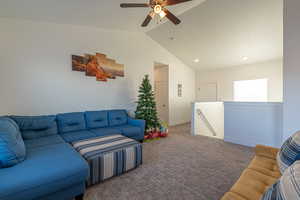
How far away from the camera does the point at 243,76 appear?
540cm

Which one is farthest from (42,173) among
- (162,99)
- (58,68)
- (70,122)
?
(162,99)

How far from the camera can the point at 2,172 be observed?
46.7 inches

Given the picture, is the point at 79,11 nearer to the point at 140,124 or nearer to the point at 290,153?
the point at 140,124

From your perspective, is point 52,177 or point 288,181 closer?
point 288,181

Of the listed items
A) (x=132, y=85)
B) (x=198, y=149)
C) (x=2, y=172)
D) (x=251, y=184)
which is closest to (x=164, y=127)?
(x=198, y=149)

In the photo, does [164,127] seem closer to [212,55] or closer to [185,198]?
[185,198]

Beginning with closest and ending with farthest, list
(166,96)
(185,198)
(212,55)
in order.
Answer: (185,198) → (212,55) → (166,96)

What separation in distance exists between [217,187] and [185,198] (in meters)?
0.50

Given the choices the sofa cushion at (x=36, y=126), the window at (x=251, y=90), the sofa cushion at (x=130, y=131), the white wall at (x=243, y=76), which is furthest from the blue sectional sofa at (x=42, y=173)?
the window at (x=251, y=90)

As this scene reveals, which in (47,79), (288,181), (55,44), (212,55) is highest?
(212,55)

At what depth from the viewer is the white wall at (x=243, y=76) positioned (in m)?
4.68

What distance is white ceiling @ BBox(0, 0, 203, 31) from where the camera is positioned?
7.44 ft

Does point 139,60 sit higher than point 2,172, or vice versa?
point 139,60

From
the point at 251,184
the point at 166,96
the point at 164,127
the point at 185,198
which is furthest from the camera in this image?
the point at 166,96
